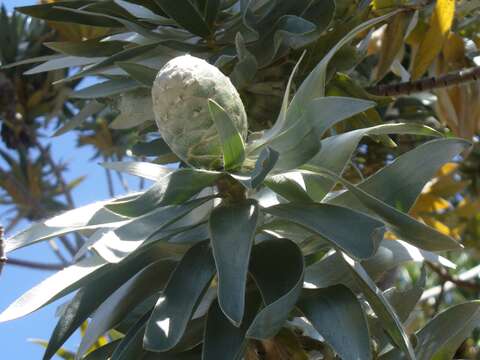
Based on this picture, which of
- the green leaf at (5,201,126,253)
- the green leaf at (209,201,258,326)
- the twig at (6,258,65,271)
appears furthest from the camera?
the twig at (6,258,65,271)

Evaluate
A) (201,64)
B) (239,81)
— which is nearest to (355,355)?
(201,64)

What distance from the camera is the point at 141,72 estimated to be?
3.70 feet

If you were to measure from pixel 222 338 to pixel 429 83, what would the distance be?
71 centimetres

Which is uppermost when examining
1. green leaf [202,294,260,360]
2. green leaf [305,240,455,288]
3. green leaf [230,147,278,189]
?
green leaf [230,147,278,189]

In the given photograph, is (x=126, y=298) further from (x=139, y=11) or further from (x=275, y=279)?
(x=139, y=11)

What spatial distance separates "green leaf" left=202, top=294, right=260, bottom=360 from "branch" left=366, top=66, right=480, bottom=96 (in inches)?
25.7

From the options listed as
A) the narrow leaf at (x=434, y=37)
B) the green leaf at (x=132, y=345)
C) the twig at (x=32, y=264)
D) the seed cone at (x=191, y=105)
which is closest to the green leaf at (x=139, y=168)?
the seed cone at (x=191, y=105)

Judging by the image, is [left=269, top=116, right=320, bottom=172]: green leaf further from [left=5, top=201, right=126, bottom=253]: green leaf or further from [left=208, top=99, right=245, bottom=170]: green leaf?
[left=5, top=201, right=126, bottom=253]: green leaf

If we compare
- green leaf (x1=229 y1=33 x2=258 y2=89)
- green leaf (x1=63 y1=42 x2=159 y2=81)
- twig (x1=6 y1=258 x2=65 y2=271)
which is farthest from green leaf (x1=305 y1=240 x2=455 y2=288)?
twig (x1=6 y1=258 x2=65 y2=271)

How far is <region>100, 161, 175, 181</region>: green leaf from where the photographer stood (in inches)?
36.4

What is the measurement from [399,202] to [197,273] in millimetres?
219

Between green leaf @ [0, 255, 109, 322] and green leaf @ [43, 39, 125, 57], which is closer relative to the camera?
green leaf @ [0, 255, 109, 322]

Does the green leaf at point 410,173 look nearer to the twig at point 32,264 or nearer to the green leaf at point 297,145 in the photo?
A: the green leaf at point 297,145

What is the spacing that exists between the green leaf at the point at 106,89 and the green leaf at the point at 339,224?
45cm
